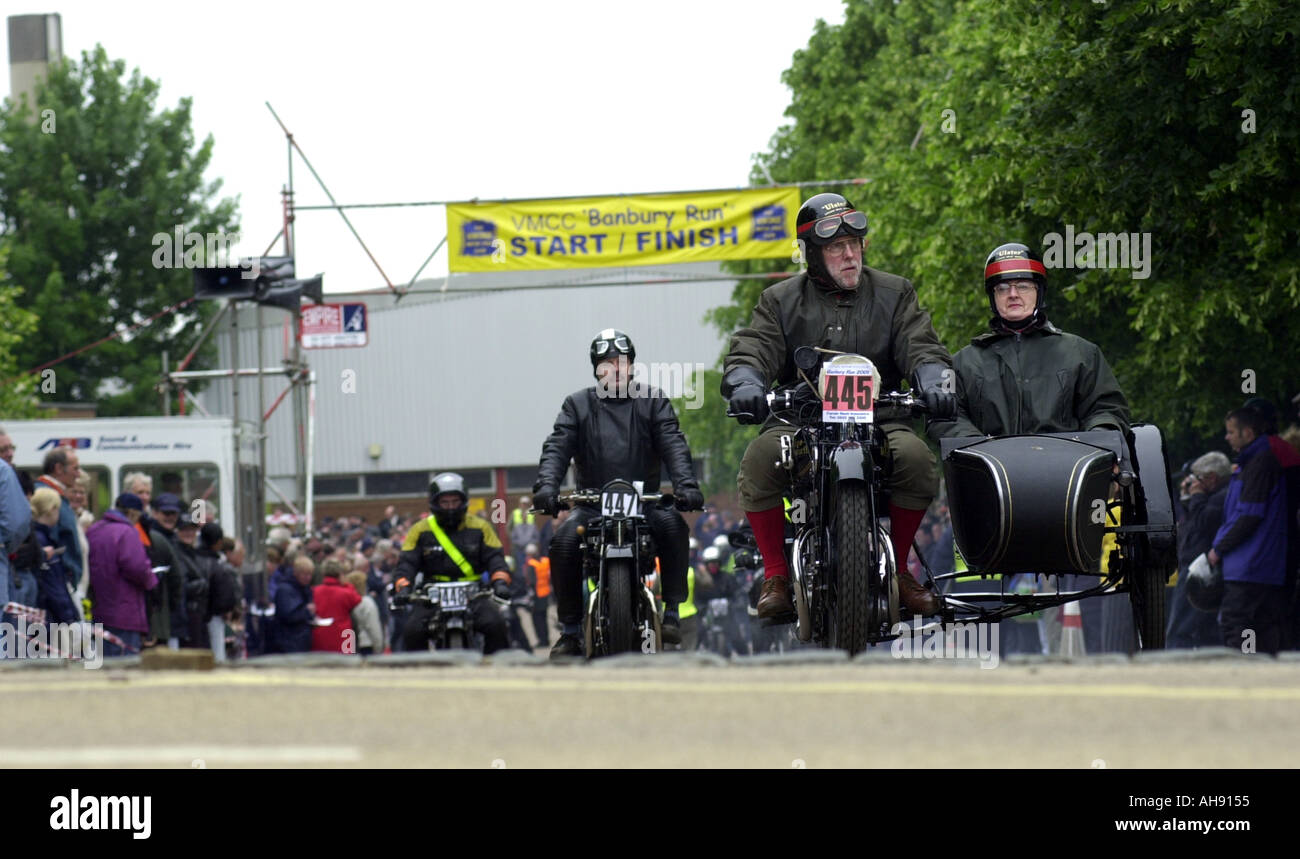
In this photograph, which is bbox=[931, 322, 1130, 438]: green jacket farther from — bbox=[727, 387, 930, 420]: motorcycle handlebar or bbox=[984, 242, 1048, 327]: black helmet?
bbox=[727, 387, 930, 420]: motorcycle handlebar

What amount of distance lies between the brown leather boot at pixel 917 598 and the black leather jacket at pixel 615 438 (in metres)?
2.78

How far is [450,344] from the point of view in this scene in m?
64.4

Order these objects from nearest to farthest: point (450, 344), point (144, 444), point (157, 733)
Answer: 1. point (157, 733)
2. point (144, 444)
3. point (450, 344)

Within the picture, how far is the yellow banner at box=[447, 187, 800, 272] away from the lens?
2442 cm

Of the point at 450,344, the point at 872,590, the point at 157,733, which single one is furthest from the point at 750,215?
the point at 450,344

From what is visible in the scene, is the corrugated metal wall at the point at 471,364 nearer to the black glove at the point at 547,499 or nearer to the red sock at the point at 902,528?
the black glove at the point at 547,499

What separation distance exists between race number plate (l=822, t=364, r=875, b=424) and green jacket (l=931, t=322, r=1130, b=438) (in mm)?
899

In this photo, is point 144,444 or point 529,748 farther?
point 144,444

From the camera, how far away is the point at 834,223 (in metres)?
7.83

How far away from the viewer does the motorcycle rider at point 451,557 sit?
486 inches

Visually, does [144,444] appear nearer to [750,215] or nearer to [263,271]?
[263,271]
